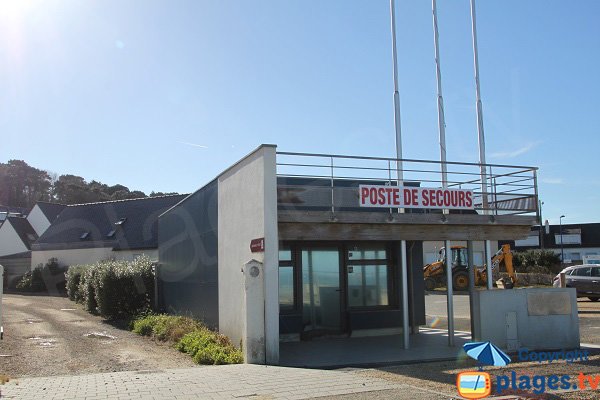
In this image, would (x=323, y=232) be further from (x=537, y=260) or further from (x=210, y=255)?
(x=537, y=260)

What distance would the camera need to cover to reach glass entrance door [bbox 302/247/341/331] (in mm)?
14820

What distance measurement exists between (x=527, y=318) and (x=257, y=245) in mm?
6127

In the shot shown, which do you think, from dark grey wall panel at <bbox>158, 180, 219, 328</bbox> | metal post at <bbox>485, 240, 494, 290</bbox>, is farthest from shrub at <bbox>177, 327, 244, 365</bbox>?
metal post at <bbox>485, 240, 494, 290</bbox>

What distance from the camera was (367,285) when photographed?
50.7 ft

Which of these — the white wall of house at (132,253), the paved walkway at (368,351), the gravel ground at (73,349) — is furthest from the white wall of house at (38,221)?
the paved walkway at (368,351)

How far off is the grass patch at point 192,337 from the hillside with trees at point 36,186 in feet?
Answer: 211

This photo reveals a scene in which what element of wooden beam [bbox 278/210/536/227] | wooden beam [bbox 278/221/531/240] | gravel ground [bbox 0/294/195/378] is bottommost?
gravel ground [bbox 0/294/195/378]

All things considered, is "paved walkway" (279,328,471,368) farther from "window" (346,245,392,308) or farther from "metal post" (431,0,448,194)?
"metal post" (431,0,448,194)

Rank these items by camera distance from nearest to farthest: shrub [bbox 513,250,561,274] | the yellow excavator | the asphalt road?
1. the asphalt road
2. the yellow excavator
3. shrub [bbox 513,250,561,274]

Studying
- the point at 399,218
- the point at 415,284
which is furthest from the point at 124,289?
the point at 399,218

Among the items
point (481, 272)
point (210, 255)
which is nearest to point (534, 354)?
point (210, 255)

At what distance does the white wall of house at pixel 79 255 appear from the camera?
38.5 meters

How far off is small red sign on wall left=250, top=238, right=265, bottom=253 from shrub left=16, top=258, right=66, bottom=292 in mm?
32602

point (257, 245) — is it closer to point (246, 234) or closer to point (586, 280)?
point (246, 234)
